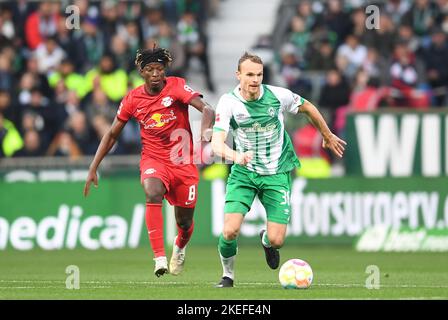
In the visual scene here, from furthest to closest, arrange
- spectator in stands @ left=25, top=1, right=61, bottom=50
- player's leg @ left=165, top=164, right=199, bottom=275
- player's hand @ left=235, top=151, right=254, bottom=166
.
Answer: spectator in stands @ left=25, top=1, right=61, bottom=50 < player's leg @ left=165, top=164, right=199, bottom=275 < player's hand @ left=235, top=151, right=254, bottom=166

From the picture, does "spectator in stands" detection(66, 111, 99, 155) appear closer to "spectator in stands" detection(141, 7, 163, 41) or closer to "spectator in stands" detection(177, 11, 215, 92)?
"spectator in stands" detection(177, 11, 215, 92)

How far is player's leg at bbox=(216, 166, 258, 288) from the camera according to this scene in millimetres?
12977

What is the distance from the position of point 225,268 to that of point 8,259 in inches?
239

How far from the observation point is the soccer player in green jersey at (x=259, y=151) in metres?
13.0

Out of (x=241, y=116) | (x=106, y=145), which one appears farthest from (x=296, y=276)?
(x=106, y=145)

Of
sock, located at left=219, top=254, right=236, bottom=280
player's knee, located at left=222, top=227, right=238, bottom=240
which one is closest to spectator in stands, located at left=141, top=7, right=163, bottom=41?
sock, located at left=219, top=254, right=236, bottom=280

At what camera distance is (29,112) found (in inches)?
911

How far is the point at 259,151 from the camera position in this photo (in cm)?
1330

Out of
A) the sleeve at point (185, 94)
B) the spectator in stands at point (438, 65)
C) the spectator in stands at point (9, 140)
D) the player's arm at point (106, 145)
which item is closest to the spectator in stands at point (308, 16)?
the spectator in stands at point (438, 65)

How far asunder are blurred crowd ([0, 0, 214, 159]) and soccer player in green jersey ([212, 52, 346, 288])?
936 cm

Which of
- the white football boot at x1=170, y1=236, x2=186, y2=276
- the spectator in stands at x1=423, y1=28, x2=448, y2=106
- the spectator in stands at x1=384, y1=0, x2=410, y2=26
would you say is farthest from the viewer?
the spectator in stands at x1=384, y1=0, x2=410, y2=26

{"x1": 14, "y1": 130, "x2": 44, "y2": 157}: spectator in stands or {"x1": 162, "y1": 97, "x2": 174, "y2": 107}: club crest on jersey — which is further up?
{"x1": 162, "y1": 97, "x2": 174, "y2": 107}: club crest on jersey
